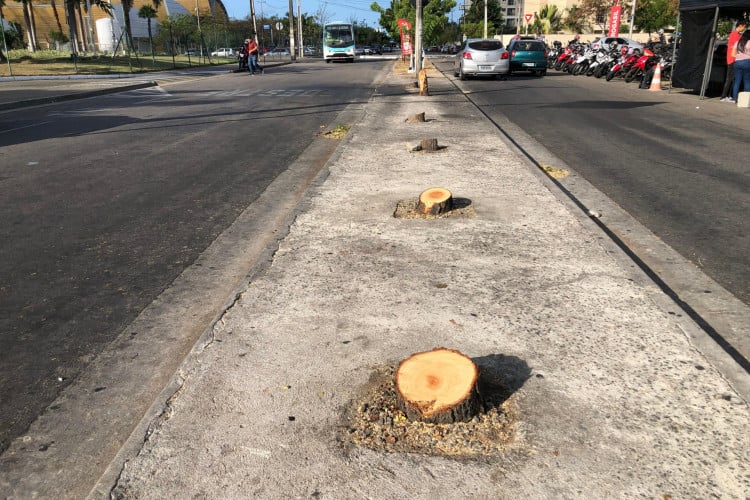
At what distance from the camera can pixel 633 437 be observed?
8.03 feet

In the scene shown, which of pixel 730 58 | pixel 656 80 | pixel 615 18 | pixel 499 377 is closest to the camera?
pixel 499 377

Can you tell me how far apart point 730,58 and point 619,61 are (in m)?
7.64

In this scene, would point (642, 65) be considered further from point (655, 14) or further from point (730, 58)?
point (655, 14)

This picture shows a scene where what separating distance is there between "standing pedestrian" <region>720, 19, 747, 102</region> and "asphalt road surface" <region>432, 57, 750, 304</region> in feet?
2.51

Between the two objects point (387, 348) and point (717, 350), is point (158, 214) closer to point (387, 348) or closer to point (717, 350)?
point (387, 348)

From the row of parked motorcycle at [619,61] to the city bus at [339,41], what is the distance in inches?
853

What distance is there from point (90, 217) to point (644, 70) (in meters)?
18.8

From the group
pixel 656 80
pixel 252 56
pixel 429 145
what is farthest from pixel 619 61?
pixel 252 56

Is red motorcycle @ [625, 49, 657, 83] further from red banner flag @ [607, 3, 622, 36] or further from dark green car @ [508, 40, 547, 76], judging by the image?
red banner flag @ [607, 3, 622, 36]

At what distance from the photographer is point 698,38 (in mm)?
16562

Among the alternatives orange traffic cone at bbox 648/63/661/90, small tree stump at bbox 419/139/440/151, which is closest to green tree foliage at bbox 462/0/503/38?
orange traffic cone at bbox 648/63/661/90

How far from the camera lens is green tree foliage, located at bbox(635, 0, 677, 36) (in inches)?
2424

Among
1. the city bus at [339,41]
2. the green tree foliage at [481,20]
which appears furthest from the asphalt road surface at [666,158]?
the green tree foliage at [481,20]

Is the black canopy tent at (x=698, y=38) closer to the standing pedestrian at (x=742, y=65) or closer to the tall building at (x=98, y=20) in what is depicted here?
the standing pedestrian at (x=742, y=65)
